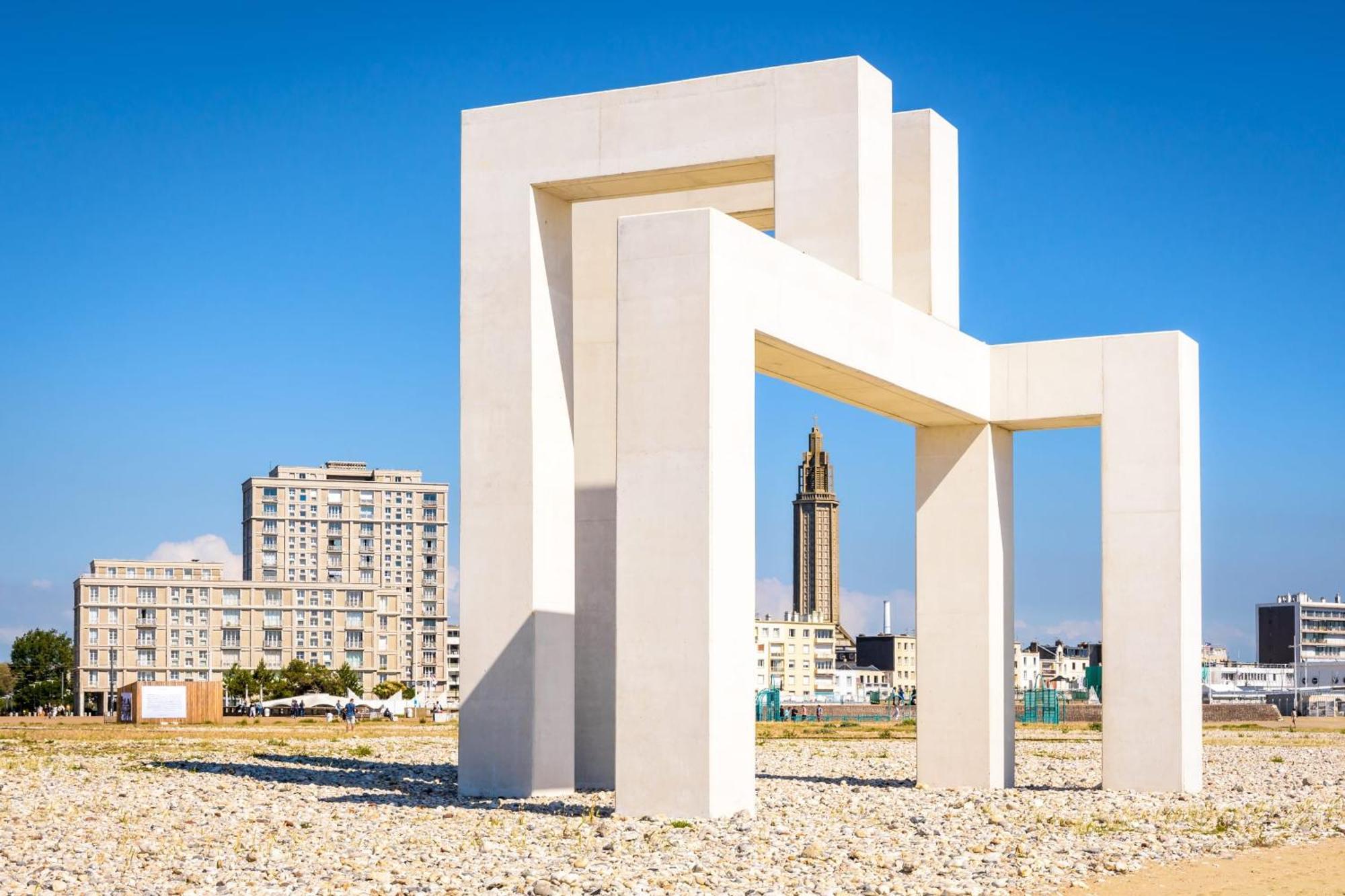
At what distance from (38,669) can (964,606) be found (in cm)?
10578

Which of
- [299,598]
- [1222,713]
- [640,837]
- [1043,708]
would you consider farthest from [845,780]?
[299,598]

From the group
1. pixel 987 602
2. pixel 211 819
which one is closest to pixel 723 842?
pixel 211 819

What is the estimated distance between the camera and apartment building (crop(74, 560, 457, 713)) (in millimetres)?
126625

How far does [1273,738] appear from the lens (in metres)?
50.7

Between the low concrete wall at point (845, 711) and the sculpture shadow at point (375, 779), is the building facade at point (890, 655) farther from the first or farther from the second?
the sculpture shadow at point (375, 779)

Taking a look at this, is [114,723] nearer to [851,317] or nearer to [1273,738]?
[1273,738]

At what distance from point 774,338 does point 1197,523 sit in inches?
Answer: 317

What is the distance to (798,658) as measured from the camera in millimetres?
175750

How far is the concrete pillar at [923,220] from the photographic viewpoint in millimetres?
22688

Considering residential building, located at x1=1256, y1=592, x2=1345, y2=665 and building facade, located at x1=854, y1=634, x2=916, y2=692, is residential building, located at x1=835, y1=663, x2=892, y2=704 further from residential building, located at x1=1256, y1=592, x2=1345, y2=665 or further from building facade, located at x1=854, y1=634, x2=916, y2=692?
residential building, located at x1=1256, y1=592, x2=1345, y2=665

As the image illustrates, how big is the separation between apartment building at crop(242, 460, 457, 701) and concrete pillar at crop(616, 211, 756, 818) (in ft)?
485

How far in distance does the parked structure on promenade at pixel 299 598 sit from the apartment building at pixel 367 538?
137 mm

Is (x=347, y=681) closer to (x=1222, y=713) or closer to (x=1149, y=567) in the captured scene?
(x=1222, y=713)

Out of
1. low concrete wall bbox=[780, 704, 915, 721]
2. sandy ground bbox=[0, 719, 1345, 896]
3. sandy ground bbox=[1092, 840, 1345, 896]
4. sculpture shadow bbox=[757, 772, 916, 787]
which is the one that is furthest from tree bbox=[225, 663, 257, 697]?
sandy ground bbox=[1092, 840, 1345, 896]
